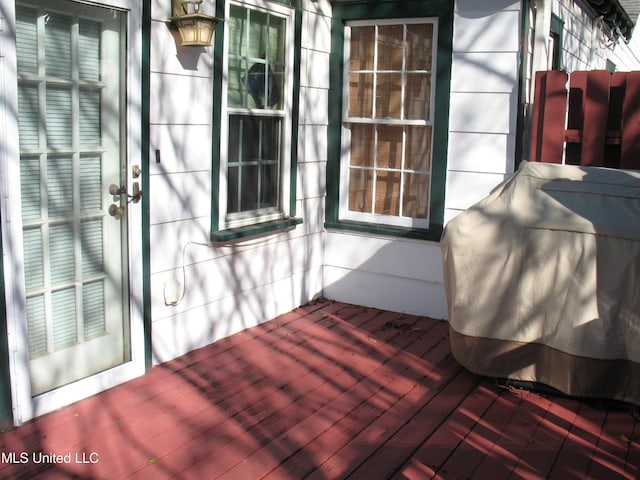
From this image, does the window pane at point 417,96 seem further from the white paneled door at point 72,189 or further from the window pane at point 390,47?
the white paneled door at point 72,189

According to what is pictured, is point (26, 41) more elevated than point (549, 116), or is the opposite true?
point (26, 41)

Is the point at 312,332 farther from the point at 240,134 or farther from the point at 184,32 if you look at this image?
the point at 184,32

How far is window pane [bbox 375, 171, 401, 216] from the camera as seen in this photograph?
5555 mm

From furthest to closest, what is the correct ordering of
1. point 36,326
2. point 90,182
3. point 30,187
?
point 90,182 → point 36,326 → point 30,187

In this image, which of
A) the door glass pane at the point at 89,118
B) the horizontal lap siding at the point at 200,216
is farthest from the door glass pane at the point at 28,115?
the horizontal lap siding at the point at 200,216

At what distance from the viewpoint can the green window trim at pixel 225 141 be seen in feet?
14.3

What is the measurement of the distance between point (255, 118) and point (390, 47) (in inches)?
51.0

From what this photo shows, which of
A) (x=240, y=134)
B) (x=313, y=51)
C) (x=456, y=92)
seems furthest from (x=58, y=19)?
(x=456, y=92)

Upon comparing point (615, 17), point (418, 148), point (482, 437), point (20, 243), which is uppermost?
point (615, 17)

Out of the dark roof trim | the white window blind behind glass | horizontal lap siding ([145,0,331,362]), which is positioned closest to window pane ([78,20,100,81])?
the white window blind behind glass

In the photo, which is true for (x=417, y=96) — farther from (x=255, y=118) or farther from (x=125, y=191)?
(x=125, y=191)

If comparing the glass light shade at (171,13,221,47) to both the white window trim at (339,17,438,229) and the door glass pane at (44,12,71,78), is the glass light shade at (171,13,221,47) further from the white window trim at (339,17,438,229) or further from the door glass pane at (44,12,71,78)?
the white window trim at (339,17,438,229)

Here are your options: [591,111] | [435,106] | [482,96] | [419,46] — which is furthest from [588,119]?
[419,46]

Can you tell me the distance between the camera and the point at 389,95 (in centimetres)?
547
